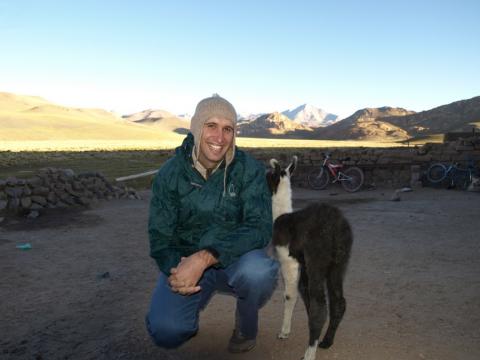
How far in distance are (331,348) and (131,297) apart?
107 inches

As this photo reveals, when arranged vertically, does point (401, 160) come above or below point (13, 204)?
above

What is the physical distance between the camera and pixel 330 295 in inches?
159

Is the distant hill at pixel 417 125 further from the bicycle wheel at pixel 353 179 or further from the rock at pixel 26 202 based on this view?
the rock at pixel 26 202

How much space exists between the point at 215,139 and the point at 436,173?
14.8 m

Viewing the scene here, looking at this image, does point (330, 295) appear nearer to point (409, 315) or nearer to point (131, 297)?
point (409, 315)

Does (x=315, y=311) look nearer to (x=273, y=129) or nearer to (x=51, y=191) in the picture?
(x=51, y=191)

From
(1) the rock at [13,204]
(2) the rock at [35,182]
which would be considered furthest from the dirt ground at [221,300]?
(2) the rock at [35,182]

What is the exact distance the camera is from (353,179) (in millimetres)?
16641

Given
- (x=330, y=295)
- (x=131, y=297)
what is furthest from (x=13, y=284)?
(x=330, y=295)

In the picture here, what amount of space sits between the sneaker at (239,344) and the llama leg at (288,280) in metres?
0.43

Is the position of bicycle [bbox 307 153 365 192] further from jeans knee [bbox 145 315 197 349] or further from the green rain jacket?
jeans knee [bbox 145 315 197 349]

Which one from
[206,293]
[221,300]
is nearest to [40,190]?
[221,300]

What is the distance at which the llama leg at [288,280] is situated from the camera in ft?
13.8

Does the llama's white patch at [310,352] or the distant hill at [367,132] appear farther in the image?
the distant hill at [367,132]
